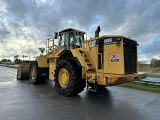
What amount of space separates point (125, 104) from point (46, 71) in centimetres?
664

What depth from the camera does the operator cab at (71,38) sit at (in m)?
10.1

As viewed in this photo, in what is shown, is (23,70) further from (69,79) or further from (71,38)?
(69,79)

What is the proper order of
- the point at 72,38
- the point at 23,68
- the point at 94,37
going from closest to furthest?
the point at 94,37 → the point at 72,38 → the point at 23,68

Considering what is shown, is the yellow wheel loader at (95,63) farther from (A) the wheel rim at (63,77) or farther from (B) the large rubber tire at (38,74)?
(B) the large rubber tire at (38,74)

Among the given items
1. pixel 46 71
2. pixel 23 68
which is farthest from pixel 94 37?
pixel 23 68

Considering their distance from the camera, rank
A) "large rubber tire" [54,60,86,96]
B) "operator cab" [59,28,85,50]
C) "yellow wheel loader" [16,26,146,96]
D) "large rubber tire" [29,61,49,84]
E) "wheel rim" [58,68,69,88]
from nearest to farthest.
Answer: "yellow wheel loader" [16,26,146,96] → "large rubber tire" [54,60,86,96] → "wheel rim" [58,68,69,88] → "operator cab" [59,28,85,50] → "large rubber tire" [29,61,49,84]

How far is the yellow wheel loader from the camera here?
7.64 meters

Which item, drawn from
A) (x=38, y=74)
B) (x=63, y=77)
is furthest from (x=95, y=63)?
(x=38, y=74)

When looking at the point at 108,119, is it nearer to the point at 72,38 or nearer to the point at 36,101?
the point at 36,101

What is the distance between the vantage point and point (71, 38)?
34.0 ft

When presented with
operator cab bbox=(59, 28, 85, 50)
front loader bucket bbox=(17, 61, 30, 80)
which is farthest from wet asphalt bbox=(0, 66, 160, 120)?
front loader bucket bbox=(17, 61, 30, 80)

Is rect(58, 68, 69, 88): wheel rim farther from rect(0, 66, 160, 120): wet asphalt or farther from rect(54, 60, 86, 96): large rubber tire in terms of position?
rect(0, 66, 160, 120): wet asphalt

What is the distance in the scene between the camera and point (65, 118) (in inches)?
225

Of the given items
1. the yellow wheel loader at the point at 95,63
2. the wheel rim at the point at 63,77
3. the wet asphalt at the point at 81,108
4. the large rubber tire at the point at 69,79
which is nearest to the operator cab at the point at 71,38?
the yellow wheel loader at the point at 95,63
